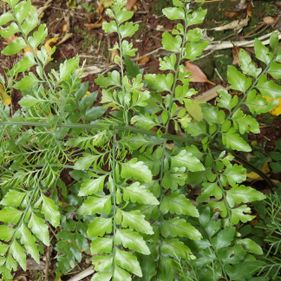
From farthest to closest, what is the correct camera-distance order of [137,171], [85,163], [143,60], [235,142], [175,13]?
1. [143,60]
2. [175,13]
3. [235,142]
4. [85,163]
5. [137,171]

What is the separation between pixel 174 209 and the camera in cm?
205

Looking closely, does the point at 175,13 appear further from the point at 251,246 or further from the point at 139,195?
the point at 251,246

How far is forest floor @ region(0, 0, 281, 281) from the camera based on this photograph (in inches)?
133

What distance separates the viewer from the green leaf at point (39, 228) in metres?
1.93

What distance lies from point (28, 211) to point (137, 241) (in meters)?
0.43

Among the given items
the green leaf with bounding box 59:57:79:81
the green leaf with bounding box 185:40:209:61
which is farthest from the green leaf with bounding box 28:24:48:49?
the green leaf with bounding box 185:40:209:61

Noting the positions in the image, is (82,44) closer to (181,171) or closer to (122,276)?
(181,171)

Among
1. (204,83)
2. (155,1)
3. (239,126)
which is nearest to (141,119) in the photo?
(239,126)

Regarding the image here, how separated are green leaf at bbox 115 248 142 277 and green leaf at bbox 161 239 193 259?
0.20m

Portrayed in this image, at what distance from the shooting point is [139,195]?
1870mm

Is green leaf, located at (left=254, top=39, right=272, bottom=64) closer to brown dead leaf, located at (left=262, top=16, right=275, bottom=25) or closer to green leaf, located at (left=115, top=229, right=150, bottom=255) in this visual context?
green leaf, located at (left=115, top=229, right=150, bottom=255)

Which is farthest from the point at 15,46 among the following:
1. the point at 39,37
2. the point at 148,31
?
the point at 148,31

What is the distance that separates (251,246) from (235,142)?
49cm

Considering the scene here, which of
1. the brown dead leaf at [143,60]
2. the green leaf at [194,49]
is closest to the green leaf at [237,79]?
the green leaf at [194,49]
